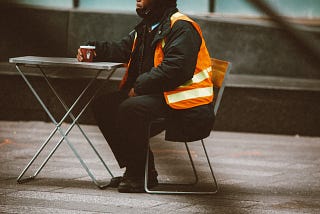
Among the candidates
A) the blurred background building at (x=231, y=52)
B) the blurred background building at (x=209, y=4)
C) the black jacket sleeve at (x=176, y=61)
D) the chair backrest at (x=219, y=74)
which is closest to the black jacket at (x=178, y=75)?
the black jacket sleeve at (x=176, y=61)

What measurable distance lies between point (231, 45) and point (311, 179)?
12.0 feet

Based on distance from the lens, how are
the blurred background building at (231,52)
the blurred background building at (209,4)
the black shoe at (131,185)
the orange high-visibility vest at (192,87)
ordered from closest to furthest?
the orange high-visibility vest at (192,87) → the black shoe at (131,185) → the blurred background building at (231,52) → the blurred background building at (209,4)

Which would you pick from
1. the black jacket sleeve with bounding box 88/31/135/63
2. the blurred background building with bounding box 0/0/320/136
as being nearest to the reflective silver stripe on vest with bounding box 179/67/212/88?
the black jacket sleeve with bounding box 88/31/135/63

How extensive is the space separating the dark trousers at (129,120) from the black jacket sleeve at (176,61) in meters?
0.11

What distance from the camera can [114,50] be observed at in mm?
4551

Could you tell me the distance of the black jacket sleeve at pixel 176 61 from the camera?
3987 millimetres

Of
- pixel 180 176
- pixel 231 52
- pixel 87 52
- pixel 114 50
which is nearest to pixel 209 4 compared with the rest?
pixel 231 52

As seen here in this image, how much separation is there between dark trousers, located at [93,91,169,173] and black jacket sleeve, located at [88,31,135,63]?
0.83ft

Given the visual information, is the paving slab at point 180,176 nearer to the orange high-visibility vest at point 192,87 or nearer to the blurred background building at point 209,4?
the orange high-visibility vest at point 192,87

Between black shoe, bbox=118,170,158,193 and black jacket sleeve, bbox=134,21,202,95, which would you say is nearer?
black jacket sleeve, bbox=134,21,202,95

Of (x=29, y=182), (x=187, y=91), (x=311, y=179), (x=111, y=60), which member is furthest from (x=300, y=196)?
(x=29, y=182)

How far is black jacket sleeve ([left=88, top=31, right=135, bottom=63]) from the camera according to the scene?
178 inches

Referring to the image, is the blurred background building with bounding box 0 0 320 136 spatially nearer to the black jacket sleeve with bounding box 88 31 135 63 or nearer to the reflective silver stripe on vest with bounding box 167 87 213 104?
A: the black jacket sleeve with bounding box 88 31 135 63

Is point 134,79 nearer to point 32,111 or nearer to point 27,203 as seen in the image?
point 27,203
